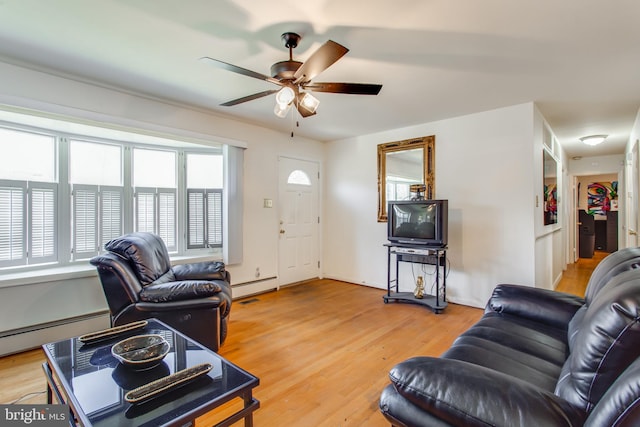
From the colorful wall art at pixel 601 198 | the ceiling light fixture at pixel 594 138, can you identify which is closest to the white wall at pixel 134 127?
the ceiling light fixture at pixel 594 138

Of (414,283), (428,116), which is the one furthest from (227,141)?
(414,283)

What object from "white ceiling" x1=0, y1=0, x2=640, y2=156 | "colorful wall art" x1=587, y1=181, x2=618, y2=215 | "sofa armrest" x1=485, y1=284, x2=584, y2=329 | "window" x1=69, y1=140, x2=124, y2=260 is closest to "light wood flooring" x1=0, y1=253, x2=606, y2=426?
"sofa armrest" x1=485, y1=284, x2=584, y2=329

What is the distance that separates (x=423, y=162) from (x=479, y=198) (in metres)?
0.87

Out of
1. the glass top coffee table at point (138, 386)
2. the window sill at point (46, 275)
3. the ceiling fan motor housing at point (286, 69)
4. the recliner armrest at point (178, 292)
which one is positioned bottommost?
the glass top coffee table at point (138, 386)

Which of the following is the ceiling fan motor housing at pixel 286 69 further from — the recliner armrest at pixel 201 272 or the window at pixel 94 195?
the window at pixel 94 195

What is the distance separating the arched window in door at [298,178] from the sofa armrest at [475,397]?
12.9 ft

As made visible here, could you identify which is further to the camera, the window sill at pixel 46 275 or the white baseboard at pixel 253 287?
the white baseboard at pixel 253 287

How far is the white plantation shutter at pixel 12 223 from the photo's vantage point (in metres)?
2.68

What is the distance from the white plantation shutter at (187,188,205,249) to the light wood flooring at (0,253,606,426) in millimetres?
959

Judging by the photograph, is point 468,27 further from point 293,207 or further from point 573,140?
point 573,140

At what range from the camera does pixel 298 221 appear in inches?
195

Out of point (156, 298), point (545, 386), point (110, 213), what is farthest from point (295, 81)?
point (110, 213)

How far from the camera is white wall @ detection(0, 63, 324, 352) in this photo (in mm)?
2566

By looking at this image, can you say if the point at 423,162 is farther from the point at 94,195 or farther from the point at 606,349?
the point at 94,195
